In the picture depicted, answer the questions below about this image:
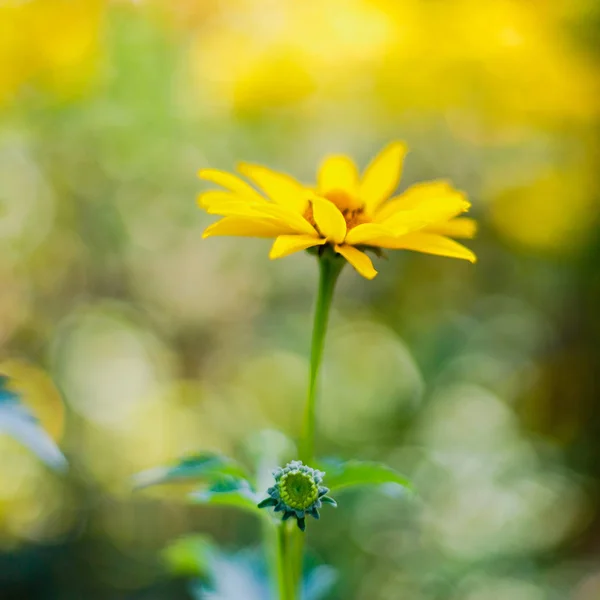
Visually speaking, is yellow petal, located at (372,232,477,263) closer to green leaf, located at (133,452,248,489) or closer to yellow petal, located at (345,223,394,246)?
yellow petal, located at (345,223,394,246)

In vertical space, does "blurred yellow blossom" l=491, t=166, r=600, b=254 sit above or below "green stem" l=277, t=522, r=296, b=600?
above

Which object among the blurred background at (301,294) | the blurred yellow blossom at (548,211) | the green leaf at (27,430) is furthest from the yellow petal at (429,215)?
the blurred yellow blossom at (548,211)

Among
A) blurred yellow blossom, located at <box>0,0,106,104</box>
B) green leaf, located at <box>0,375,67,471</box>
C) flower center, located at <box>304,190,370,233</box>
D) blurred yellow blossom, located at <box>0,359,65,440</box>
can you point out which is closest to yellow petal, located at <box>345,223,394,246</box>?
flower center, located at <box>304,190,370,233</box>

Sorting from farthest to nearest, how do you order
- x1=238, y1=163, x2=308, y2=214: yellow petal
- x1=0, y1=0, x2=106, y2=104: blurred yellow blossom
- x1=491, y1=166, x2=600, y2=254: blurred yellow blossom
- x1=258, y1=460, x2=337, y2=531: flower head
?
1. x1=491, y1=166, x2=600, y2=254: blurred yellow blossom
2. x1=0, y1=0, x2=106, y2=104: blurred yellow blossom
3. x1=238, y1=163, x2=308, y2=214: yellow petal
4. x1=258, y1=460, x2=337, y2=531: flower head

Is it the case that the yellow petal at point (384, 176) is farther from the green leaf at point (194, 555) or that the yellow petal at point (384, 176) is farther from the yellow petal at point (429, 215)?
the green leaf at point (194, 555)

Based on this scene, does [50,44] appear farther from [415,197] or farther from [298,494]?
[298,494]

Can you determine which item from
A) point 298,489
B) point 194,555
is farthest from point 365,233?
point 194,555
